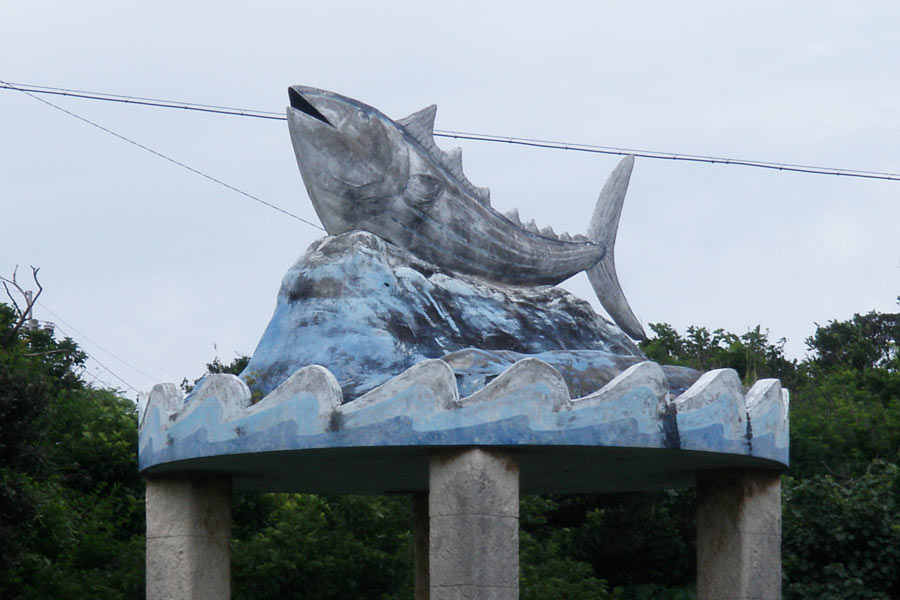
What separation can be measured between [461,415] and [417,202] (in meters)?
3.47

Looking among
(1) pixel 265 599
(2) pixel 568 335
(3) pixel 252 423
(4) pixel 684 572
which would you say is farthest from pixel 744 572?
(4) pixel 684 572

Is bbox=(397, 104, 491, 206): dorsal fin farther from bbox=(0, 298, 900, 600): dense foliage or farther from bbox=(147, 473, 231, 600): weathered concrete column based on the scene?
bbox=(0, 298, 900, 600): dense foliage

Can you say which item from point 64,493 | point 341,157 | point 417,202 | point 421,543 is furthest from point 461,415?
point 64,493

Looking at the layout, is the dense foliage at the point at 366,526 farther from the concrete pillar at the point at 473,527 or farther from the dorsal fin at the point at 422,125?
the concrete pillar at the point at 473,527

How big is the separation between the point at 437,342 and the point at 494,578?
2.91m

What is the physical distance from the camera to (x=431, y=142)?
53.1 feet

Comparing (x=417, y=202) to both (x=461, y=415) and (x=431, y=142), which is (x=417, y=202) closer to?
(x=431, y=142)

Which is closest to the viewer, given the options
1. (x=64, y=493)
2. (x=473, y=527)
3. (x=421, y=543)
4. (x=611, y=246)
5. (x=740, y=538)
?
(x=473, y=527)

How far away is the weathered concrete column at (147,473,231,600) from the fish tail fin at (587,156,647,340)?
5126mm

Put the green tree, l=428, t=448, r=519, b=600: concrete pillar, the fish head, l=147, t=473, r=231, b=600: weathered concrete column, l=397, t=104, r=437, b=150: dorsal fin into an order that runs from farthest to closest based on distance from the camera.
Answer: the green tree, l=397, t=104, r=437, b=150: dorsal fin, the fish head, l=147, t=473, r=231, b=600: weathered concrete column, l=428, t=448, r=519, b=600: concrete pillar

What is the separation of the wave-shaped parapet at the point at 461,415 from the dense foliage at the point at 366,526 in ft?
26.5

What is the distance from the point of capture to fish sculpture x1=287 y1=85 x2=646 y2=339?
1507 centimetres

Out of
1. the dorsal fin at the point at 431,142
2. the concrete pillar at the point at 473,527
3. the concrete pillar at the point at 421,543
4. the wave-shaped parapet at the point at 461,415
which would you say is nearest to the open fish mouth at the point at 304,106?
the dorsal fin at the point at 431,142

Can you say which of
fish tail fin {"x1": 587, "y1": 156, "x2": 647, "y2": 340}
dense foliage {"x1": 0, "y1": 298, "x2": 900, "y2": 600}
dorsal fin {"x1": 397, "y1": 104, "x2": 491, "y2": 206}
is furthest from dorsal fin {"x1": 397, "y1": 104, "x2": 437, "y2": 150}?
dense foliage {"x1": 0, "y1": 298, "x2": 900, "y2": 600}
